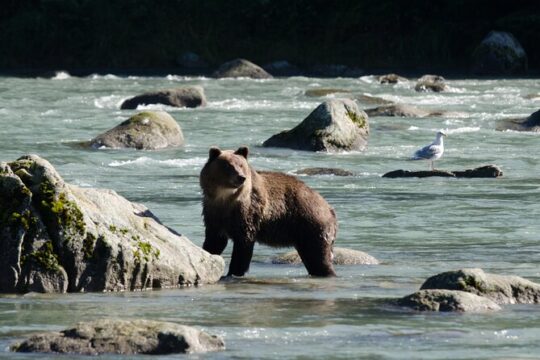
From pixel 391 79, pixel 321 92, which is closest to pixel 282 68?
pixel 391 79

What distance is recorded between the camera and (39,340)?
25.2ft

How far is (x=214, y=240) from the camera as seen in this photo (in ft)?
36.4

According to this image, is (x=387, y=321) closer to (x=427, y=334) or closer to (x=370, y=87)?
(x=427, y=334)

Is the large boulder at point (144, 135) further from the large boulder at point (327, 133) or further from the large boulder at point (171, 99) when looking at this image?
the large boulder at point (171, 99)

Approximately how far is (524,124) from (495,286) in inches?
728

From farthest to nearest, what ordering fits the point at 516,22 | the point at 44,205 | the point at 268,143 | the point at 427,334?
the point at 516,22, the point at 268,143, the point at 44,205, the point at 427,334

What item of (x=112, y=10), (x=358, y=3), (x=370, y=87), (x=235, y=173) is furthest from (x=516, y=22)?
(x=235, y=173)

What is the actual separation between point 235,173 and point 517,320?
8.51 ft

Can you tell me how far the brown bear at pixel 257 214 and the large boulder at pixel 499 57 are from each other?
3615 centimetres

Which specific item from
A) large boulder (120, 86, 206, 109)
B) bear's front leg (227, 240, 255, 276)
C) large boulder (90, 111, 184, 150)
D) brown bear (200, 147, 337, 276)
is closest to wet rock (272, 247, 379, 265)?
brown bear (200, 147, 337, 276)

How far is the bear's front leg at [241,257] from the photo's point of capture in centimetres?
1090

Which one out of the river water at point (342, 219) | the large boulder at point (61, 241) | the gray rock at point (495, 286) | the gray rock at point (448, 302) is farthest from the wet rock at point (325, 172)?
the gray rock at point (448, 302)

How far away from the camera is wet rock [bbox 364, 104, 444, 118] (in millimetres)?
30359

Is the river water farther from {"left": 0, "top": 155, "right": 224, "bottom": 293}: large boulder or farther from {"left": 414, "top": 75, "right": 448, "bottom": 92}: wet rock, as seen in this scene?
{"left": 414, "top": 75, "right": 448, "bottom": 92}: wet rock
